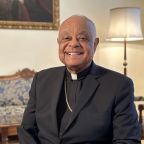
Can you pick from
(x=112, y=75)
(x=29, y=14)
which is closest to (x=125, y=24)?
(x=29, y=14)

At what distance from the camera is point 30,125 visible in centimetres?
174

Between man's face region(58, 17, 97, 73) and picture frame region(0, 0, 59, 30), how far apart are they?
3.30m

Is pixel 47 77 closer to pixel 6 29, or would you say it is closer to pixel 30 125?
pixel 30 125

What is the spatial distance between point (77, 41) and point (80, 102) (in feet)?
1.03

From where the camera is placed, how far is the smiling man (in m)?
1.56

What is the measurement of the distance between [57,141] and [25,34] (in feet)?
11.5

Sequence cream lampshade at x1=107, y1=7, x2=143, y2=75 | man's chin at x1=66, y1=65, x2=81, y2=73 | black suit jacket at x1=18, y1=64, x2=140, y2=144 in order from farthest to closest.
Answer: cream lampshade at x1=107, y1=7, x2=143, y2=75, man's chin at x1=66, y1=65, x2=81, y2=73, black suit jacket at x1=18, y1=64, x2=140, y2=144

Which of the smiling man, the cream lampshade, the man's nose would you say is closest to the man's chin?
the smiling man

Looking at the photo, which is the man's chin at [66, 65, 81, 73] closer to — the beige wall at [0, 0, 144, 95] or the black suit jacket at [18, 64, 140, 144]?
the black suit jacket at [18, 64, 140, 144]

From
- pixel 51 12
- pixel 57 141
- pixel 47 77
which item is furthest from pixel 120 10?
pixel 57 141

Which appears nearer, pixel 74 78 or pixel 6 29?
pixel 74 78

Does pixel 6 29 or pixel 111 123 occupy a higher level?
pixel 6 29

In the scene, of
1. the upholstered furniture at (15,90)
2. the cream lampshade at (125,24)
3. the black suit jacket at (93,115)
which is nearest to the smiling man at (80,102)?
the black suit jacket at (93,115)

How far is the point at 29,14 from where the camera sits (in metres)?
4.90
